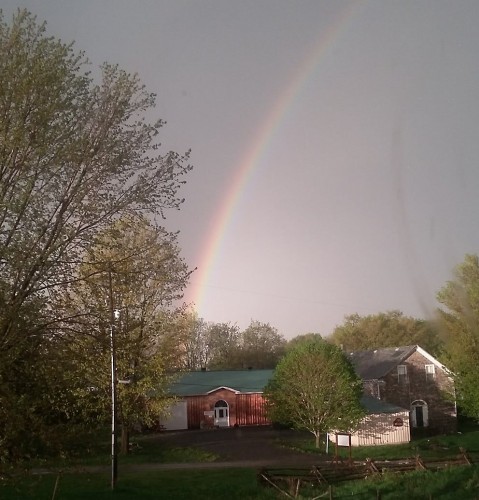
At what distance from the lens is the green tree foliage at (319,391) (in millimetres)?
35844

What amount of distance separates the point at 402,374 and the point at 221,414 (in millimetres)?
14608

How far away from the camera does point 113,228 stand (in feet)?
26.4

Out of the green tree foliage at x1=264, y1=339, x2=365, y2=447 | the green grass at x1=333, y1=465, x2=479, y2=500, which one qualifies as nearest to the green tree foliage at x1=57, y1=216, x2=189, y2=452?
the green grass at x1=333, y1=465, x2=479, y2=500

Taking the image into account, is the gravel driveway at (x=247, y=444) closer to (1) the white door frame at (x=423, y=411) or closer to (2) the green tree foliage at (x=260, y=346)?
(1) the white door frame at (x=423, y=411)

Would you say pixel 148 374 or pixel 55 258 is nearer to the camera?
pixel 55 258

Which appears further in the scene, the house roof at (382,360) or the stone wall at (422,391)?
the house roof at (382,360)


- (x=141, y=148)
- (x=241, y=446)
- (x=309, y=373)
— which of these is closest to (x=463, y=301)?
(x=309, y=373)

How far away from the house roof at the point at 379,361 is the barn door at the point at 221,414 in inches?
427

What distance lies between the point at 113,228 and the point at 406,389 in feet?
147

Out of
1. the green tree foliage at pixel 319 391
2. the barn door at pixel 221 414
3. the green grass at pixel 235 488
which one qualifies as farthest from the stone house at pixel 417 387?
the green grass at pixel 235 488

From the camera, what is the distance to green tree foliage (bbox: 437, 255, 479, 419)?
28094 mm

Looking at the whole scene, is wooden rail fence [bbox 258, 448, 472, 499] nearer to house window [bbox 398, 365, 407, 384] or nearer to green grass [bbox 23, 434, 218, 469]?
green grass [bbox 23, 434, 218, 469]

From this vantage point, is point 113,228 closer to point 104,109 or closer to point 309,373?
point 104,109

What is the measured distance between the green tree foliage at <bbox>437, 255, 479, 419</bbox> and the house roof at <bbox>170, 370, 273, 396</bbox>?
636 inches
